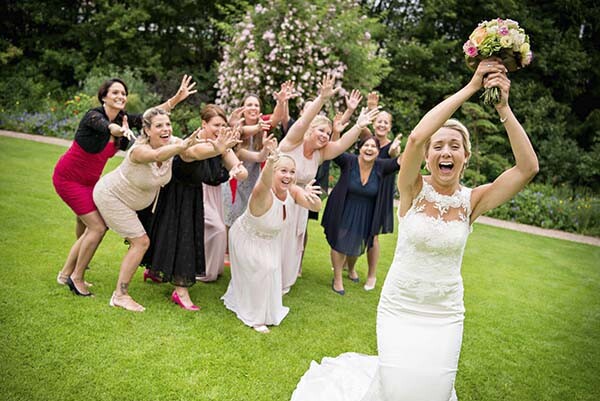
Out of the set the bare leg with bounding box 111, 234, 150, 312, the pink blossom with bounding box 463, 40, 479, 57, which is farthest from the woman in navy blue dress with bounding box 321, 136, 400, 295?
the pink blossom with bounding box 463, 40, 479, 57

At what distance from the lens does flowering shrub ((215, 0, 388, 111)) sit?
11586mm

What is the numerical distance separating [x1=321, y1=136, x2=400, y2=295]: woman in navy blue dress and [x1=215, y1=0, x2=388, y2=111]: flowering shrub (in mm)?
6058

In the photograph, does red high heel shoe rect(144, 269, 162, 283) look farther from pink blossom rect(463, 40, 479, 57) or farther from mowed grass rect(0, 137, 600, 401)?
pink blossom rect(463, 40, 479, 57)

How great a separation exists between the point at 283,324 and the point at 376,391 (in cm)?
197

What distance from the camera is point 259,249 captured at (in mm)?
4719

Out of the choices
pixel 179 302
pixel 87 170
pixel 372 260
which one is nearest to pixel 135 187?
pixel 87 170

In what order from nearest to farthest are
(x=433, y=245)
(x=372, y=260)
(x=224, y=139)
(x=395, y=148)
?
1. (x=433, y=245)
2. (x=224, y=139)
3. (x=395, y=148)
4. (x=372, y=260)

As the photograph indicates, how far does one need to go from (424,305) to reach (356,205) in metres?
3.01

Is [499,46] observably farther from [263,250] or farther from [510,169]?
[263,250]

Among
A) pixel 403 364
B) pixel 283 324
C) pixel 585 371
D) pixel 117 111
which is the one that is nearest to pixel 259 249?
pixel 283 324

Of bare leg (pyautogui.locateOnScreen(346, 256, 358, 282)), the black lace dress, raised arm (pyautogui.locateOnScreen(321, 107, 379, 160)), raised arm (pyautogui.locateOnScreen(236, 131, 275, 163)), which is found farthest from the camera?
bare leg (pyautogui.locateOnScreen(346, 256, 358, 282))

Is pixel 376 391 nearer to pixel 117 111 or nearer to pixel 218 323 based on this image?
pixel 218 323

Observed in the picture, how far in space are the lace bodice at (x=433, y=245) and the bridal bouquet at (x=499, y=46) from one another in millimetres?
663

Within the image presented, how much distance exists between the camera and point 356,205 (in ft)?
19.0
